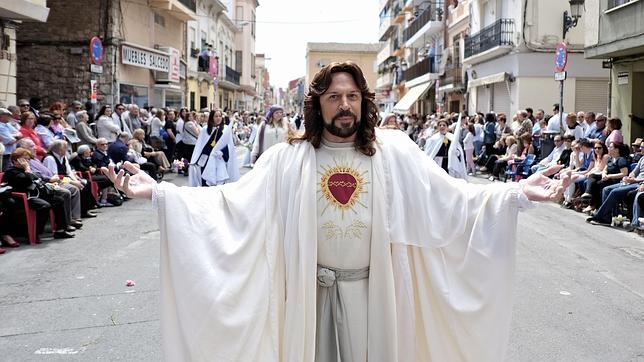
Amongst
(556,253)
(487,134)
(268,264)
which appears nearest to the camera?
(268,264)

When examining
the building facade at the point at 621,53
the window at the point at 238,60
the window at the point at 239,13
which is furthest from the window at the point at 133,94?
the window at the point at 239,13

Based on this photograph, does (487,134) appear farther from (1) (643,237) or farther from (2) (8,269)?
(2) (8,269)

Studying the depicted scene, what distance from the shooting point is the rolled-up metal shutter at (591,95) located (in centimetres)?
2727

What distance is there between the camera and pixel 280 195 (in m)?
3.33

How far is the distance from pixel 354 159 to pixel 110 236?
25.7ft

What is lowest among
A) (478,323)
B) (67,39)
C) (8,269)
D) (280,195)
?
(8,269)

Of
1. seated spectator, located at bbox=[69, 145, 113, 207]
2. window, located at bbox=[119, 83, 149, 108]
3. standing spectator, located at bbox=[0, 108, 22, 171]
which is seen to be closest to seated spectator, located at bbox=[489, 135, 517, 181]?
seated spectator, located at bbox=[69, 145, 113, 207]

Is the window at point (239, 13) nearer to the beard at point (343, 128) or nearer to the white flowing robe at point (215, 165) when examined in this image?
the white flowing robe at point (215, 165)

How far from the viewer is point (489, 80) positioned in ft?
100

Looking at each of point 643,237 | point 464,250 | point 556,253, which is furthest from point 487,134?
point 464,250

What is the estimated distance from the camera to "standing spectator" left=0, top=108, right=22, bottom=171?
11.6 metres

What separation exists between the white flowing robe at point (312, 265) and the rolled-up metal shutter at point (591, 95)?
2576cm

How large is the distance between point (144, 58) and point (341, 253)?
2590 centimetres

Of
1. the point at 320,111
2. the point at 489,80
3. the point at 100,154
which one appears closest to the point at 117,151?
the point at 100,154
